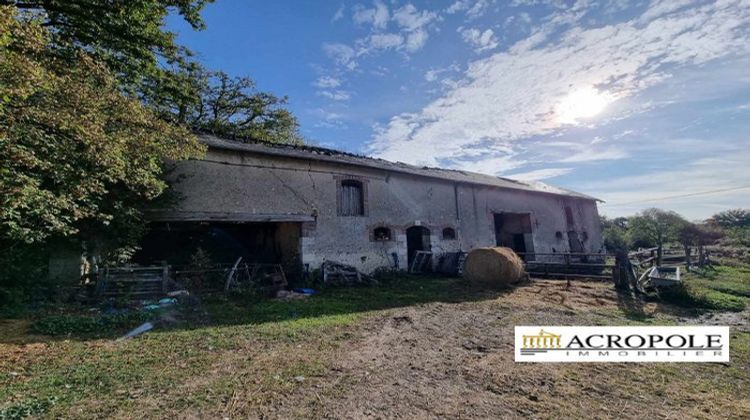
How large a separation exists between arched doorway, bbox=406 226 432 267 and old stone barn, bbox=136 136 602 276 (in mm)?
47

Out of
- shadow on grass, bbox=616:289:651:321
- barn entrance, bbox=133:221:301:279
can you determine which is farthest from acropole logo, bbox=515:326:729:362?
barn entrance, bbox=133:221:301:279

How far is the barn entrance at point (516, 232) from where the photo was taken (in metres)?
19.1

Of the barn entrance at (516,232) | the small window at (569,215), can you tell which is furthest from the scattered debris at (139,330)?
the small window at (569,215)

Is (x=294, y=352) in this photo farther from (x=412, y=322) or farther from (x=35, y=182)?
(x=35, y=182)

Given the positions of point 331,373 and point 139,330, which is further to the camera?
point 139,330

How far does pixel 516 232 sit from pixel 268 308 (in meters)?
16.3

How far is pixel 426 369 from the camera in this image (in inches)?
171

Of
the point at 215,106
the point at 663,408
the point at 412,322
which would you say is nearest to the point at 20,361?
the point at 412,322

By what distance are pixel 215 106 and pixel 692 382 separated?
24.1 m

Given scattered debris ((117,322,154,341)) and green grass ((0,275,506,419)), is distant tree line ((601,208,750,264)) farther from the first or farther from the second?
scattered debris ((117,322,154,341))

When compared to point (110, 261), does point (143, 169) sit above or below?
above

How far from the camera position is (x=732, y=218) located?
38500 mm

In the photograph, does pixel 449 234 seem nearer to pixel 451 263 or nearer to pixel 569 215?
pixel 451 263

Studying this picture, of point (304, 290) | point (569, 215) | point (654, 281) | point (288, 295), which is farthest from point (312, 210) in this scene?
point (569, 215)
